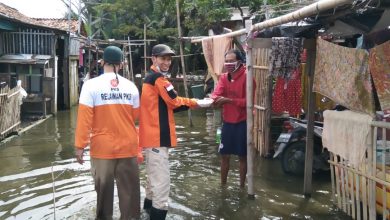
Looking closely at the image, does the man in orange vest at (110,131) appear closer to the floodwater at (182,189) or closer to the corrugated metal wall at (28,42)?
the floodwater at (182,189)

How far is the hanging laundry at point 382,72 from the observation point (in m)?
4.43

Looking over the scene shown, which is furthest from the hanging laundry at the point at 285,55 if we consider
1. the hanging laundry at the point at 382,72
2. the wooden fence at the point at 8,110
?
the wooden fence at the point at 8,110

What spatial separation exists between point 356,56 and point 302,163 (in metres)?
3.31

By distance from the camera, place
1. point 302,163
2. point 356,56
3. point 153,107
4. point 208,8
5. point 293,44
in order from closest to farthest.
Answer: point 356,56 → point 153,107 → point 293,44 → point 302,163 → point 208,8

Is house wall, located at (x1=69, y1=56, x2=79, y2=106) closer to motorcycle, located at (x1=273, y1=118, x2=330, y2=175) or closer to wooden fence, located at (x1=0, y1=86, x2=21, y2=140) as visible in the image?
wooden fence, located at (x1=0, y1=86, x2=21, y2=140)

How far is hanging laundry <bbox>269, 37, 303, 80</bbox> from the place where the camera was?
6.36m

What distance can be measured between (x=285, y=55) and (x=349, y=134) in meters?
1.92

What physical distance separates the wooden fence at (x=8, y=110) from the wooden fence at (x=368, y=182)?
27.0ft

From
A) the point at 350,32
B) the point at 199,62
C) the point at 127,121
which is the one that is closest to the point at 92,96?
the point at 127,121

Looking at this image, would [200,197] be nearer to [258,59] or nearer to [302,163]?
[302,163]

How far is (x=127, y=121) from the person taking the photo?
5.01 m

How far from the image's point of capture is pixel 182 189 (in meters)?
7.11

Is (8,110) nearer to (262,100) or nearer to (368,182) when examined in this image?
(262,100)

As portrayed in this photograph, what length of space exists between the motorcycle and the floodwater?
194 millimetres
